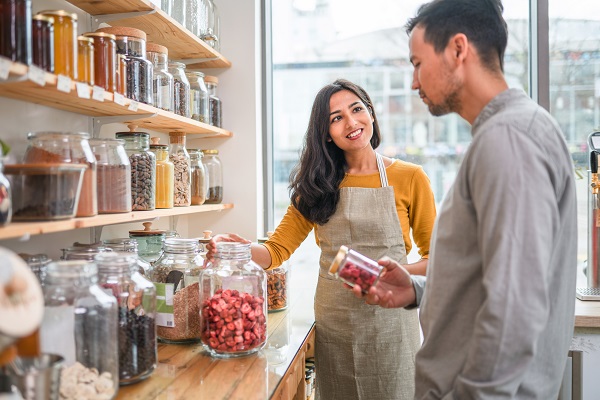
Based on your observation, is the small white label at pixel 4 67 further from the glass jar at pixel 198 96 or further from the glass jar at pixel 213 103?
the glass jar at pixel 213 103

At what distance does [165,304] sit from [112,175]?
1.35 feet

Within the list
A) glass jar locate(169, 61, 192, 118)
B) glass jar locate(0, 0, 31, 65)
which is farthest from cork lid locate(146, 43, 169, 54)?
glass jar locate(0, 0, 31, 65)

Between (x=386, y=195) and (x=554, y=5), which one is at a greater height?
(x=554, y=5)

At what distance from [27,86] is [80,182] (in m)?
0.24

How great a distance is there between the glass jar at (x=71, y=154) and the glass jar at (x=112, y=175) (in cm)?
10

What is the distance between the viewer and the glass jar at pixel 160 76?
6.20ft

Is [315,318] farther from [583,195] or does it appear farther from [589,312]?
[583,195]

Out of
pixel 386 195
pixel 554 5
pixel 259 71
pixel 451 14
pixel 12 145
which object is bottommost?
pixel 386 195

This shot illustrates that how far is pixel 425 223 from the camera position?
6.59ft

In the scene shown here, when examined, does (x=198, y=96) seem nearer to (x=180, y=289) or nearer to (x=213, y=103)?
(x=213, y=103)

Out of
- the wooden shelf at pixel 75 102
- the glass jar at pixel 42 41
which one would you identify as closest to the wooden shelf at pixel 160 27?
the wooden shelf at pixel 75 102

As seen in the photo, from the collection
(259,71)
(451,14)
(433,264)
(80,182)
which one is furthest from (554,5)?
(80,182)

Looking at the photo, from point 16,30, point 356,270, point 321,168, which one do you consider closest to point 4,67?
point 16,30

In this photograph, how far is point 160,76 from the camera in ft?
6.31
